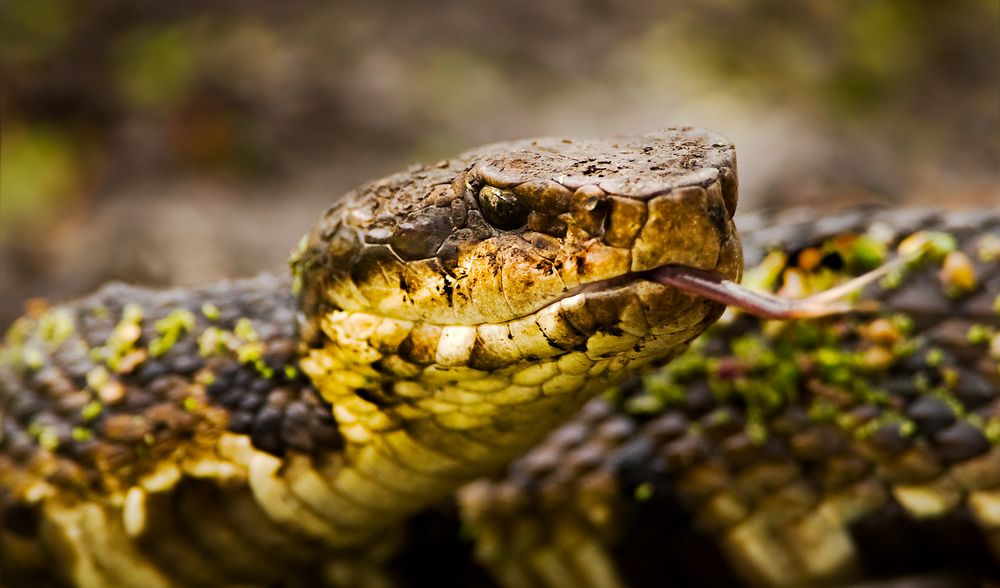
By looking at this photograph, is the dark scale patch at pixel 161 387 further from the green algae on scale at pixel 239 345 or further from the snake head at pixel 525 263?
the snake head at pixel 525 263

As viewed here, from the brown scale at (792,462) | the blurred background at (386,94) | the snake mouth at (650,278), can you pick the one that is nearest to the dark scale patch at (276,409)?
the brown scale at (792,462)

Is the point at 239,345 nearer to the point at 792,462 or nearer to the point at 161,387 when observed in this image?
the point at 161,387

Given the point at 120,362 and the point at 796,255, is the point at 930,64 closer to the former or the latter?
the point at 796,255

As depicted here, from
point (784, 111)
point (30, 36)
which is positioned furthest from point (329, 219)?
point (30, 36)

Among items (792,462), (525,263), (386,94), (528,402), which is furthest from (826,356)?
(386,94)

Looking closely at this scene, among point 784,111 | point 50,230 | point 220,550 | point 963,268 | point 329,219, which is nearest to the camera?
point 329,219

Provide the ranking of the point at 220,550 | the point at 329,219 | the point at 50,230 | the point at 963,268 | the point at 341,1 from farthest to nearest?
1. the point at 341,1
2. the point at 50,230
3. the point at 963,268
4. the point at 220,550
5. the point at 329,219
